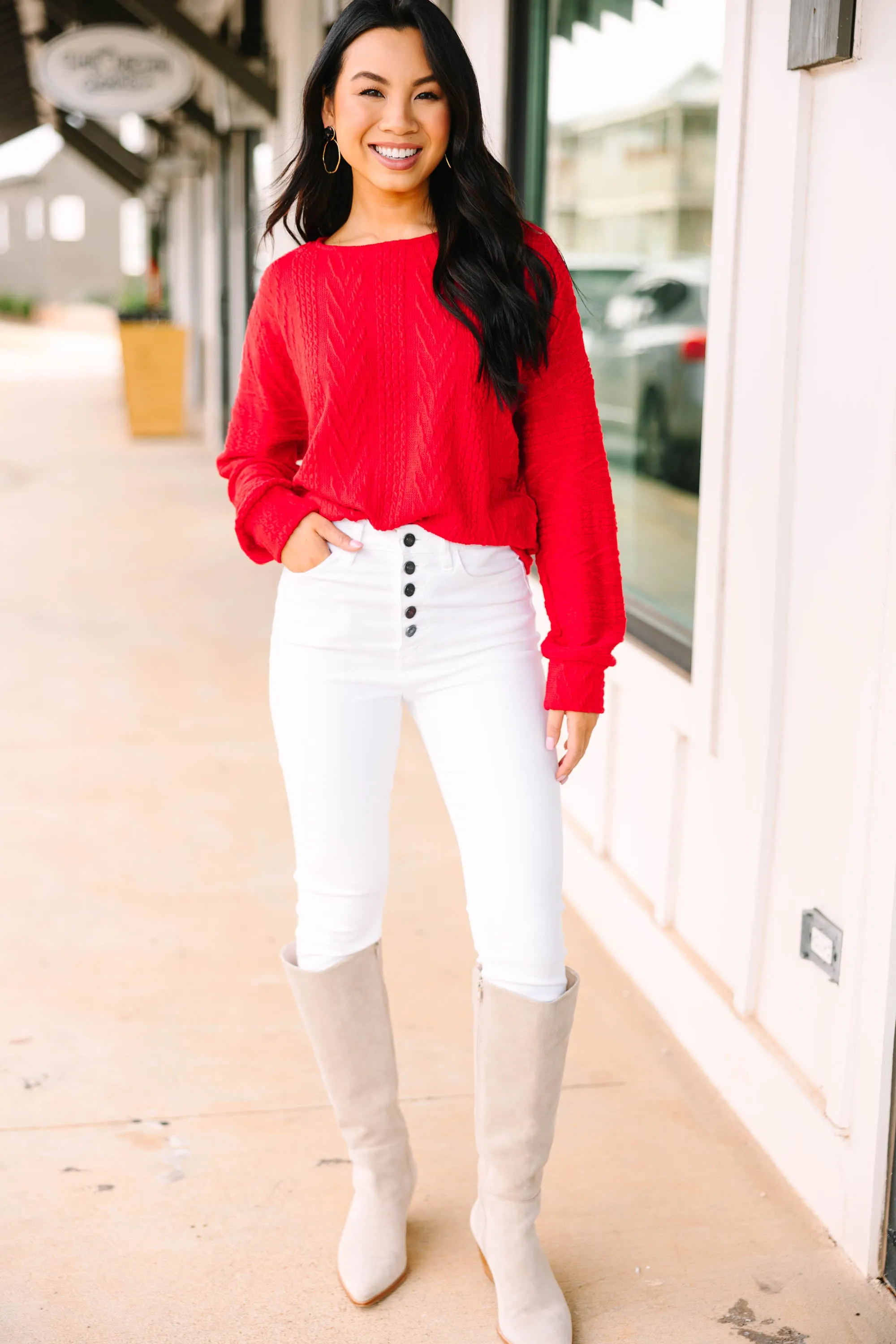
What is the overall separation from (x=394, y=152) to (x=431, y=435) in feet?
1.01

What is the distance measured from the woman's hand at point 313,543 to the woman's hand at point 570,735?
1.00ft

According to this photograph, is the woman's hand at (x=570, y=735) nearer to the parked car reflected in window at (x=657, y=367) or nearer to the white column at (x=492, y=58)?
the parked car reflected in window at (x=657, y=367)

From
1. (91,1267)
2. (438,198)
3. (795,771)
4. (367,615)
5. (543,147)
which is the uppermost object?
(543,147)

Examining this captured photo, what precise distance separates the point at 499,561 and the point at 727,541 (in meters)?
0.68

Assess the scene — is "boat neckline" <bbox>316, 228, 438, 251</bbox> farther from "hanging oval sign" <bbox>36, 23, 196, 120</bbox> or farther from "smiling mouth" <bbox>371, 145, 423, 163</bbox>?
"hanging oval sign" <bbox>36, 23, 196, 120</bbox>

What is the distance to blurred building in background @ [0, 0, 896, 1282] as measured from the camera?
174cm

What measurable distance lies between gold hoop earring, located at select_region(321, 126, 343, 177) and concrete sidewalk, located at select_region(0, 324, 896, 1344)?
1392mm

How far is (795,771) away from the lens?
6.46 ft

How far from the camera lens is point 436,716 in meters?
1.60

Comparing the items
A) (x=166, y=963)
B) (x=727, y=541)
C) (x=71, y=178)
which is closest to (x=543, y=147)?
(x=727, y=541)

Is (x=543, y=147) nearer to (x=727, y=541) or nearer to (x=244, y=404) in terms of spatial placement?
(x=727, y=541)

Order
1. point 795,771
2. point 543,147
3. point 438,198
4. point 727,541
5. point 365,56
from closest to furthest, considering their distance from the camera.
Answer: point 365,56 < point 438,198 < point 795,771 < point 727,541 < point 543,147

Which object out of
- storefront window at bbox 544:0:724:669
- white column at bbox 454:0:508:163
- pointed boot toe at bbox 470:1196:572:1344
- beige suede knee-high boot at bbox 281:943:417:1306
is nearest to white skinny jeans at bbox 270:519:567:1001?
beige suede knee-high boot at bbox 281:943:417:1306

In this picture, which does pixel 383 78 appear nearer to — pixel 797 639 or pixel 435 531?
pixel 435 531
